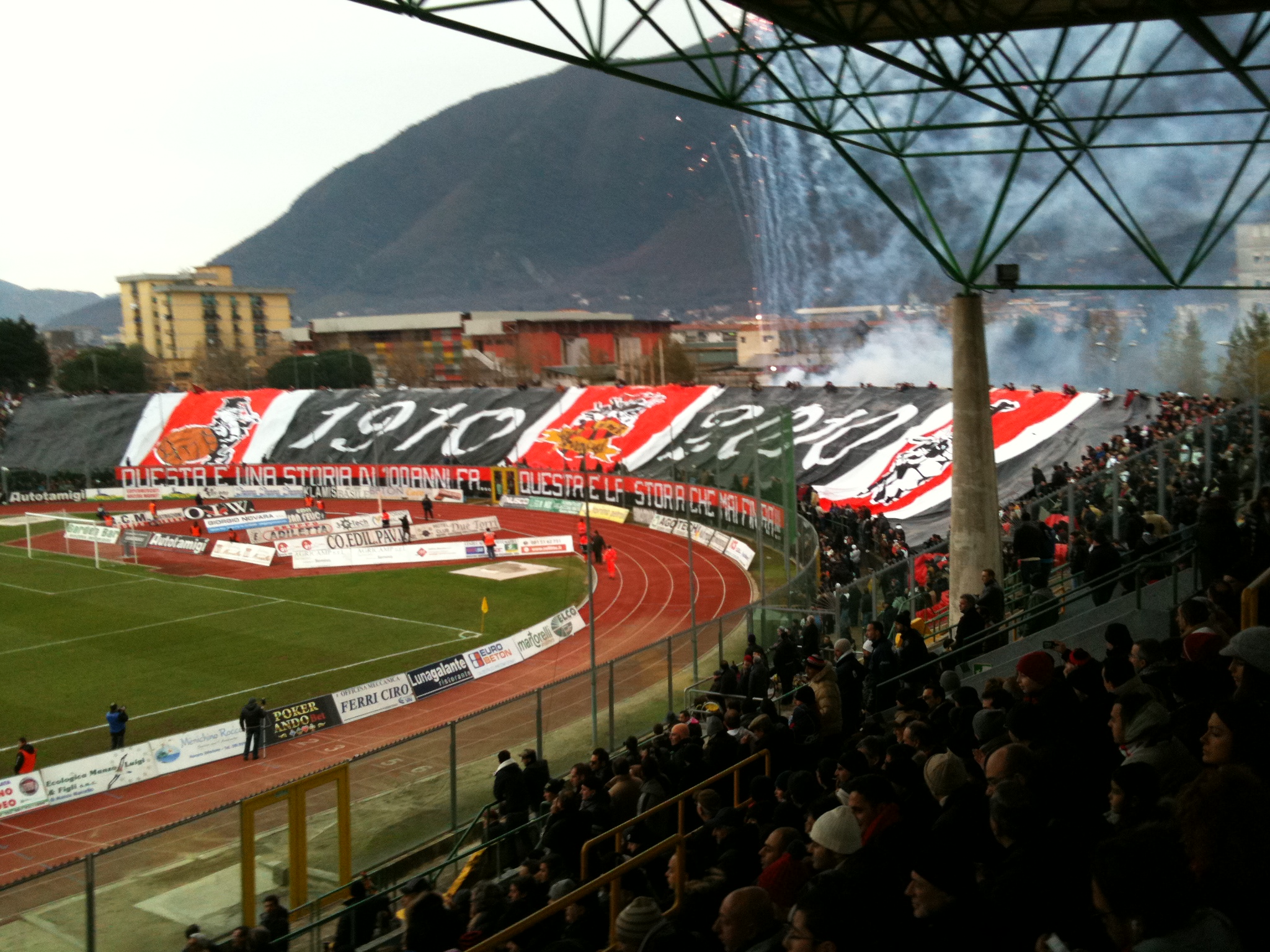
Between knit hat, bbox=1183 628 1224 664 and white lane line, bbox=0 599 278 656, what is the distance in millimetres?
30282

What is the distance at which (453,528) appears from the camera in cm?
4731

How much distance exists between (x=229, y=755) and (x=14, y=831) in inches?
163

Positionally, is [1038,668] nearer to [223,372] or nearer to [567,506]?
[567,506]

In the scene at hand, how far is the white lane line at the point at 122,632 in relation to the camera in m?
30.3

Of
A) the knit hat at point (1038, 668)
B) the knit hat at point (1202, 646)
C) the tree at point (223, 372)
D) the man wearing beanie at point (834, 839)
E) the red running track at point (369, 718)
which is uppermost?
the tree at point (223, 372)

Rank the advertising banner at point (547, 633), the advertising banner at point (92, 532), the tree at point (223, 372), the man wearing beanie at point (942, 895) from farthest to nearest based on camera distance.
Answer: the tree at point (223, 372)
the advertising banner at point (92, 532)
the advertising banner at point (547, 633)
the man wearing beanie at point (942, 895)

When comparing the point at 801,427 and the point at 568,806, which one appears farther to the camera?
the point at 801,427

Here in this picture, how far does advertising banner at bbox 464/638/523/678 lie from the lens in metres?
27.0

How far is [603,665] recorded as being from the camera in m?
16.3

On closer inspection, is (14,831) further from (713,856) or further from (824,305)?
(824,305)

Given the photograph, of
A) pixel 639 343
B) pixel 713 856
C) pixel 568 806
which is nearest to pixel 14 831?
pixel 568 806

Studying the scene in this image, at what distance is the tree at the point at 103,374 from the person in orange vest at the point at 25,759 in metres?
83.0

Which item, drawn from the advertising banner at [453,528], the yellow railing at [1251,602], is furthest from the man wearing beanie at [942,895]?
the advertising banner at [453,528]

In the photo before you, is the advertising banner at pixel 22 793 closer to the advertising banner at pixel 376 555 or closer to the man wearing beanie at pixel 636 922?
the man wearing beanie at pixel 636 922
